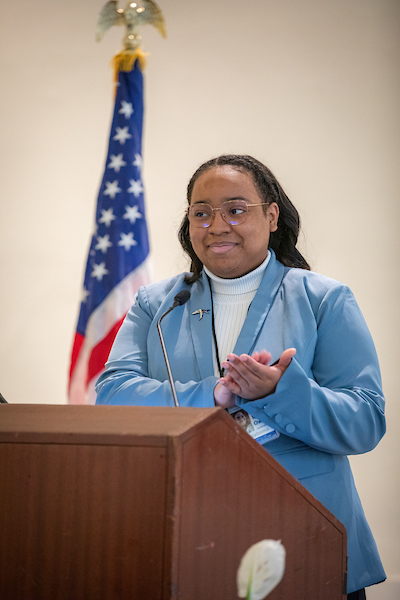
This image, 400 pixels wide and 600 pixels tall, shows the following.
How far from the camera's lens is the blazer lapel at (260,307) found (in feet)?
4.71

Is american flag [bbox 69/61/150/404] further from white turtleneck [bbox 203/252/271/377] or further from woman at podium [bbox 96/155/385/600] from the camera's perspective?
white turtleneck [bbox 203/252/271/377]

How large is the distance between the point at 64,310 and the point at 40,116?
3.97 ft

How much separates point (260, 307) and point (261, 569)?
2.62 feet

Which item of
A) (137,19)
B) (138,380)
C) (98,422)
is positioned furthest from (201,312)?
(137,19)

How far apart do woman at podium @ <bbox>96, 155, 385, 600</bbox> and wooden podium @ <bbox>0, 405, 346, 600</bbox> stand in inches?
14.6

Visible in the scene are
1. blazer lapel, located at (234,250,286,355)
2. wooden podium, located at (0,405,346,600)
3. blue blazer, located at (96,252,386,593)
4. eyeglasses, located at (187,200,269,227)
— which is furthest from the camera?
eyeglasses, located at (187,200,269,227)

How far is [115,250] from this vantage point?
109 inches

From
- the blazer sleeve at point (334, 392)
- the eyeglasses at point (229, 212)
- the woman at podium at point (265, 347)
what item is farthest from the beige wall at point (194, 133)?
the blazer sleeve at point (334, 392)

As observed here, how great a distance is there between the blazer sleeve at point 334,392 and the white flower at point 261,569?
40cm

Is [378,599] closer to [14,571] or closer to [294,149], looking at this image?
[294,149]

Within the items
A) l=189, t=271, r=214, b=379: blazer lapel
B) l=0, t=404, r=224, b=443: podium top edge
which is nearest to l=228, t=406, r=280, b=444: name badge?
l=189, t=271, r=214, b=379: blazer lapel

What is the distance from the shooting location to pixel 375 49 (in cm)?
330

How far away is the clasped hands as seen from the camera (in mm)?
1137

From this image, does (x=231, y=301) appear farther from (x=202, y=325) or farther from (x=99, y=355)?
(x=99, y=355)
